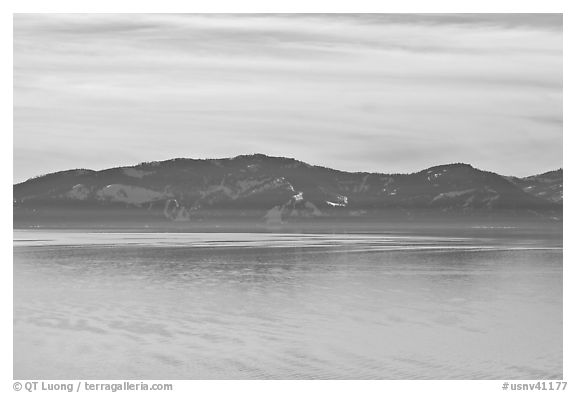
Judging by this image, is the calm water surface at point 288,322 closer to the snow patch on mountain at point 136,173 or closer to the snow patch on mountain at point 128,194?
the snow patch on mountain at point 136,173

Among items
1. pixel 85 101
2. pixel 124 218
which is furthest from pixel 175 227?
pixel 85 101

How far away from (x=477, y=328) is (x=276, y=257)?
2830cm

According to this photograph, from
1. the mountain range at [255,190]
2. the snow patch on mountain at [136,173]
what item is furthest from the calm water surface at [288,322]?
the snow patch on mountain at [136,173]

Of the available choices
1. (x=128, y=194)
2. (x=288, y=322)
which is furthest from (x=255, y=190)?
(x=288, y=322)

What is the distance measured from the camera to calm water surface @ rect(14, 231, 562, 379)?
722 inches

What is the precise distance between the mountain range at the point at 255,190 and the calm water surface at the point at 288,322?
5308 mm

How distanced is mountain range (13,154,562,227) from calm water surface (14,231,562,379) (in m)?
5.31

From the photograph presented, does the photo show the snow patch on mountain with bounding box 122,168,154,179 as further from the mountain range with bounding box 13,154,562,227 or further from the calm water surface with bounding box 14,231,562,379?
the calm water surface with bounding box 14,231,562,379

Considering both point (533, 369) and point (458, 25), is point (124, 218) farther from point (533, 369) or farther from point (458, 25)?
point (533, 369)

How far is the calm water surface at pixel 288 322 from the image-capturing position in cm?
1833

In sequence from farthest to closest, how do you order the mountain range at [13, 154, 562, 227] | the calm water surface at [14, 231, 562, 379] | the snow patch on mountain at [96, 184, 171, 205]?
the snow patch on mountain at [96, 184, 171, 205] < the mountain range at [13, 154, 562, 227] < the calm water surface at [14, 231, 562, 379]

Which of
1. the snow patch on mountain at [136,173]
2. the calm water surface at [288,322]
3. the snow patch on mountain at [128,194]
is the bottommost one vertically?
the calm water surface at [288,322]

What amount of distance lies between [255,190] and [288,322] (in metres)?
62.9

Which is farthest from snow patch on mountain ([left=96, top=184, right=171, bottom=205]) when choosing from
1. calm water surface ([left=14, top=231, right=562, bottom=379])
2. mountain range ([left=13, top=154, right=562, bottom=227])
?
calm water surface ([left=14, top=231, right=562, bottom=379])
